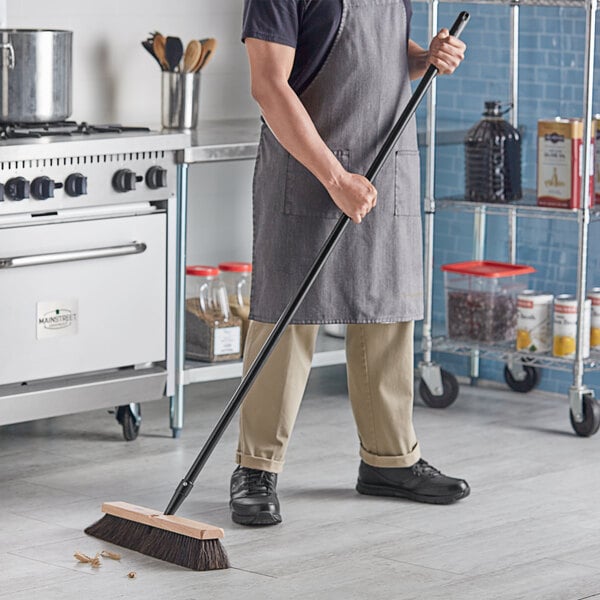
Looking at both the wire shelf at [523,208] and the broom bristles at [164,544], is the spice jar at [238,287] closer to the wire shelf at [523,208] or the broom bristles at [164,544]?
the wire shelf at [523,208]

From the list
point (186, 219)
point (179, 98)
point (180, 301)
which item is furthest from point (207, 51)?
point (180, 301)

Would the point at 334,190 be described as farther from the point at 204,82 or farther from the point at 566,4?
the point at 204,82

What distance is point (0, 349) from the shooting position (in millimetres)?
3684

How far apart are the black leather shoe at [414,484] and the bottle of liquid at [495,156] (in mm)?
1217

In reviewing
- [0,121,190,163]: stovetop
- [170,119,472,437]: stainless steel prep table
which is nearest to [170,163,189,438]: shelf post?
[170,119,472,437]: stainless steel prep table

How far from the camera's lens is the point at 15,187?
3627mm

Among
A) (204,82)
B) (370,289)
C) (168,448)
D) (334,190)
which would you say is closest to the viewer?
(334,190)

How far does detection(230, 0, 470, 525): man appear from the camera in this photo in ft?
10.4

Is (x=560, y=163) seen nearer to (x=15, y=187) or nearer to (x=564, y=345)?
(x=564, y=345)

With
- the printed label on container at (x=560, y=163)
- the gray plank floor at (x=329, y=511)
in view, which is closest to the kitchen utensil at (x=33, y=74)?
the gray plank floor at (x=329, y=511)

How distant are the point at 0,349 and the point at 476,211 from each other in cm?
165

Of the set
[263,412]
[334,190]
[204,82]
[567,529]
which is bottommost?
[567,529]

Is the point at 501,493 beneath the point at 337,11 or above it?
beneath

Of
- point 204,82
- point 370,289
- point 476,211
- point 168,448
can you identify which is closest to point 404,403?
point 370,289
